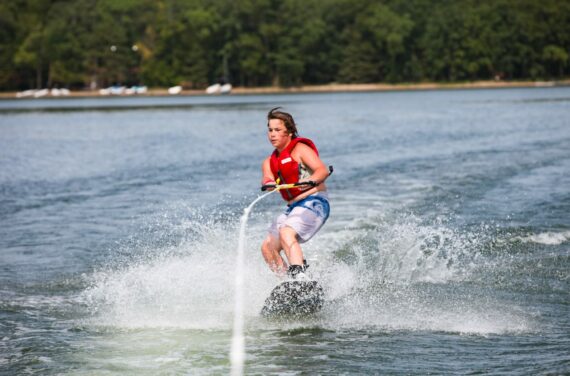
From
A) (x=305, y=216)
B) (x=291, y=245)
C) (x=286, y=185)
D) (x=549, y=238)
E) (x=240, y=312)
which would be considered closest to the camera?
(x=286, y=185)

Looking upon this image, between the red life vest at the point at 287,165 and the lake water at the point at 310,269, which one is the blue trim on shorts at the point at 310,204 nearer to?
the red life vest at the point at 287,165

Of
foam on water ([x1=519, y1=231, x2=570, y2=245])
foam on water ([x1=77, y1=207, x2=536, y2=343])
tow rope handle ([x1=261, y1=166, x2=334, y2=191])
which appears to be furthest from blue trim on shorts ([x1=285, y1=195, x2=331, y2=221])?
foam on water ([x1=519, y1=231, x2=570, y2=245])

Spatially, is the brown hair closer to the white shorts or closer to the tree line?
the white shorts

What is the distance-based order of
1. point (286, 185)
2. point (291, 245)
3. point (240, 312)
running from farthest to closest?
point (240, 312) < point (291, 245) < point (286, 185)

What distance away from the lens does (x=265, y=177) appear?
824cm

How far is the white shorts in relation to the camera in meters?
8.34

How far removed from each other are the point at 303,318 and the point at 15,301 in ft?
10.4

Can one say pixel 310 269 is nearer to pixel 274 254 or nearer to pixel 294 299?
pixel 274 254

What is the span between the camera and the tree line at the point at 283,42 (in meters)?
119

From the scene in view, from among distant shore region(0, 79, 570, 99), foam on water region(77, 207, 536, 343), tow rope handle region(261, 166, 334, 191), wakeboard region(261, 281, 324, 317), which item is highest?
tow rope handle region(261, 166, 334, 191)

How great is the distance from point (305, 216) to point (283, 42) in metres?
120

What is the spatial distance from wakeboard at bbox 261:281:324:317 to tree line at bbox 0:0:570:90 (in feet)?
367

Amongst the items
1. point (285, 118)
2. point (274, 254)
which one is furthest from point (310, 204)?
point (285, 118)

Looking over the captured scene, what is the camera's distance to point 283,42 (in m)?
126
